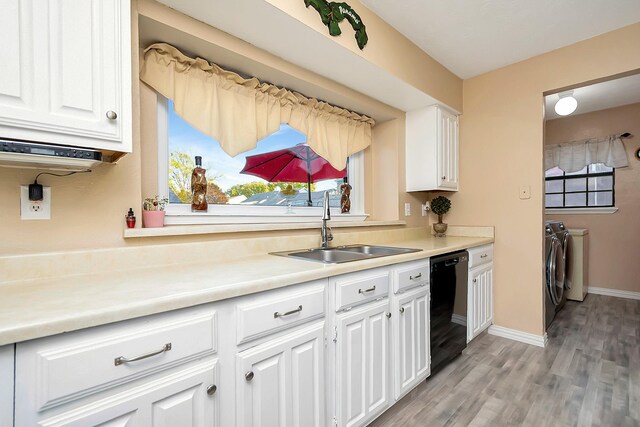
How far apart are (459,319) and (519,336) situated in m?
0.87

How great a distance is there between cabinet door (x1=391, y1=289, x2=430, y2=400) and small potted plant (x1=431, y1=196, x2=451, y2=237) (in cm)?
127

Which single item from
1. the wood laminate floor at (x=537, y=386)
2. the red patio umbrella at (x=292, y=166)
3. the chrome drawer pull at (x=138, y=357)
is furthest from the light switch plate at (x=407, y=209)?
the chrome drawer pull at (x=138, y=357)

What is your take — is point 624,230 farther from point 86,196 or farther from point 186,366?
point 86,196

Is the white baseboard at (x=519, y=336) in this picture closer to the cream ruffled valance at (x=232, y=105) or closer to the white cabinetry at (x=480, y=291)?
the white cabinetry at (x=480, y=291)

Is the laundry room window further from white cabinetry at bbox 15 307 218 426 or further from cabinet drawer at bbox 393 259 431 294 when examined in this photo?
white cabinetry at bbox 15 307 218 426

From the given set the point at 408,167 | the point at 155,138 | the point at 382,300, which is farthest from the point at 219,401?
the point at 408,167

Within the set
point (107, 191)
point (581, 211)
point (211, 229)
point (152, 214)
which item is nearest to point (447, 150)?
point (211, 229)

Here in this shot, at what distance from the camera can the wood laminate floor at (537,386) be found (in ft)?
5.36

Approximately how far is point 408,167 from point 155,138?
83.5 inches

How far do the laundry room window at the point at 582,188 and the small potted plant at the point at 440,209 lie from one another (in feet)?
8.69

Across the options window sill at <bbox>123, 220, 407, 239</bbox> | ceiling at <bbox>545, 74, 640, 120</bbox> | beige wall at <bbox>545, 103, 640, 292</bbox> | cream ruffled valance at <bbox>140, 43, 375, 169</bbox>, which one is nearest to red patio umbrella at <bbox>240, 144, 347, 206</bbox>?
cream ruffled valance at <bbox>140, 43, 375, 169</bbox>

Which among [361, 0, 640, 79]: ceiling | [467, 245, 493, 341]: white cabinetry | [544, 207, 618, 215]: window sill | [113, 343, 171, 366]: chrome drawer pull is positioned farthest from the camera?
[544, 207, 618, 215]: window sill

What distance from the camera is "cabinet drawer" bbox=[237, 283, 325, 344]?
3.37 feet

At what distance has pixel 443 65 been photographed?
2.66m
